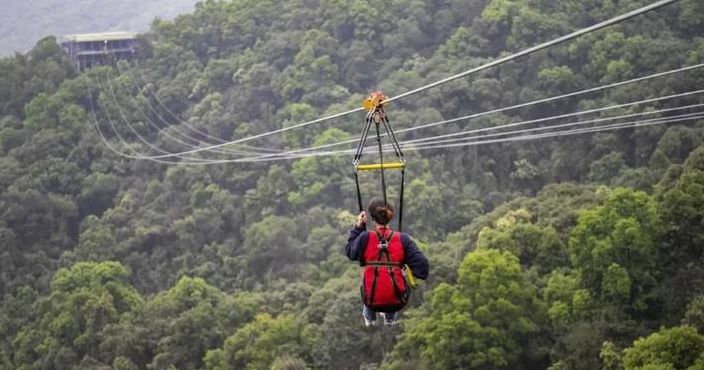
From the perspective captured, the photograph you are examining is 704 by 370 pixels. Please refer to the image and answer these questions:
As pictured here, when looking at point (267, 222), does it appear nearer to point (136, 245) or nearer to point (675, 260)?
point (136, 245)

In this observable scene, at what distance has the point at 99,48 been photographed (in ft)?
151

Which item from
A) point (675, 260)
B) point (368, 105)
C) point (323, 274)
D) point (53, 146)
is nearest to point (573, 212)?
point (675, 260)

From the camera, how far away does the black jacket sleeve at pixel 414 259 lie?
747cm

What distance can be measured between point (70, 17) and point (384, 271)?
80.4 m

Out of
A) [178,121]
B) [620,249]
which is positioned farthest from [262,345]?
[178,121]

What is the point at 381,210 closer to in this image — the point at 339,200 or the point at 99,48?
the point at 339,200

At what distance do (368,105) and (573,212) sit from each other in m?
15.6

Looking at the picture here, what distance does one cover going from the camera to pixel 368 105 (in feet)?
26.2

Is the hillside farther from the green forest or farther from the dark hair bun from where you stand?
the dark hair bun

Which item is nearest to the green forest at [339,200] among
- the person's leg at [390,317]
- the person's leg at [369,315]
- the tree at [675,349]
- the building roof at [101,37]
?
the tree at [675,349]

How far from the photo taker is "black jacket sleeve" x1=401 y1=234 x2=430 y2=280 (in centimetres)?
747

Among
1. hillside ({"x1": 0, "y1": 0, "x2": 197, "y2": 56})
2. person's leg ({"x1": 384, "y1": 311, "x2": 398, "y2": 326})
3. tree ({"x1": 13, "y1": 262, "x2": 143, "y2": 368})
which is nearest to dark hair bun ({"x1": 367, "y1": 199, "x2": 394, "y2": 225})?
person's leg ({"x1": 384, "y1": 311, "x2": 398, "y2": 326})

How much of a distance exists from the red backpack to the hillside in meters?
75.1

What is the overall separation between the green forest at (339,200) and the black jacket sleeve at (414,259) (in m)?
8.60
